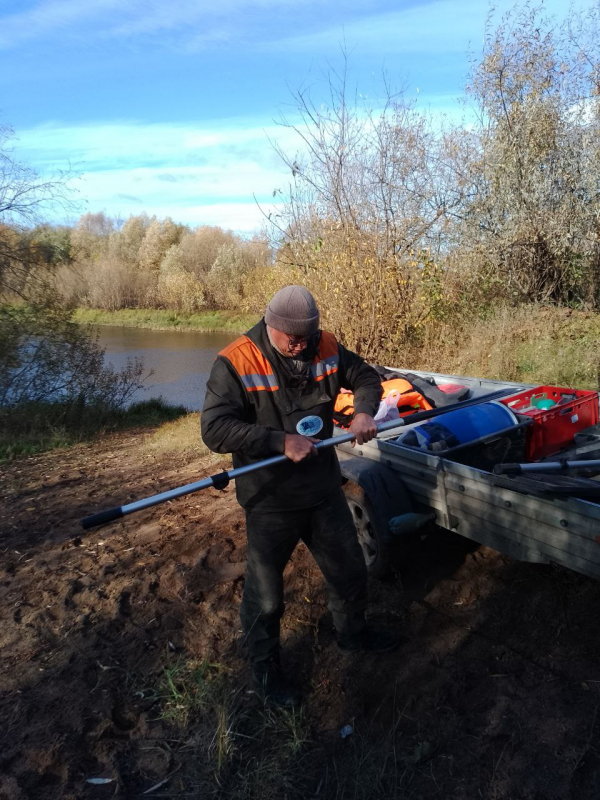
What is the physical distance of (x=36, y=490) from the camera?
744 centimetres

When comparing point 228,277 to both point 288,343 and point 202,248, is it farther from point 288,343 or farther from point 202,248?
point 288,343

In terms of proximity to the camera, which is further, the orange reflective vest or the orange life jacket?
the orange life jacket

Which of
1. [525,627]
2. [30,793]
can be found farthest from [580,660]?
[30,793]

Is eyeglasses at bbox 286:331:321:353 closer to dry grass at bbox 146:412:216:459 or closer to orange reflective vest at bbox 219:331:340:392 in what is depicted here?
orange reflective vest at bbox 219:331:340:392

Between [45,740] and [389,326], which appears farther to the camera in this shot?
[389,326]

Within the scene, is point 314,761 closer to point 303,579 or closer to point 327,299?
point 303,579

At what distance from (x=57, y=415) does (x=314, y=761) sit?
11.5m

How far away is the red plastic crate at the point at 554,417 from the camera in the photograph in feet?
13.6

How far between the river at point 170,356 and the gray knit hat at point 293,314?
12785 mm

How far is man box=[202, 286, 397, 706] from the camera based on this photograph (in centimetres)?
277

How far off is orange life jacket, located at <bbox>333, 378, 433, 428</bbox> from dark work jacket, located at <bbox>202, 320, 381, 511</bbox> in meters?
1.62

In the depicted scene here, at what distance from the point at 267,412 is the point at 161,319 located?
33638 mm

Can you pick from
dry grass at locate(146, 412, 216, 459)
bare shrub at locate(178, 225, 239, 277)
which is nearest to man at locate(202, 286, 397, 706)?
dry grass at locate(146, 412, 216, 459)

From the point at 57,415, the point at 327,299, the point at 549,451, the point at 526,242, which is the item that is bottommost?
the point at 57,415
